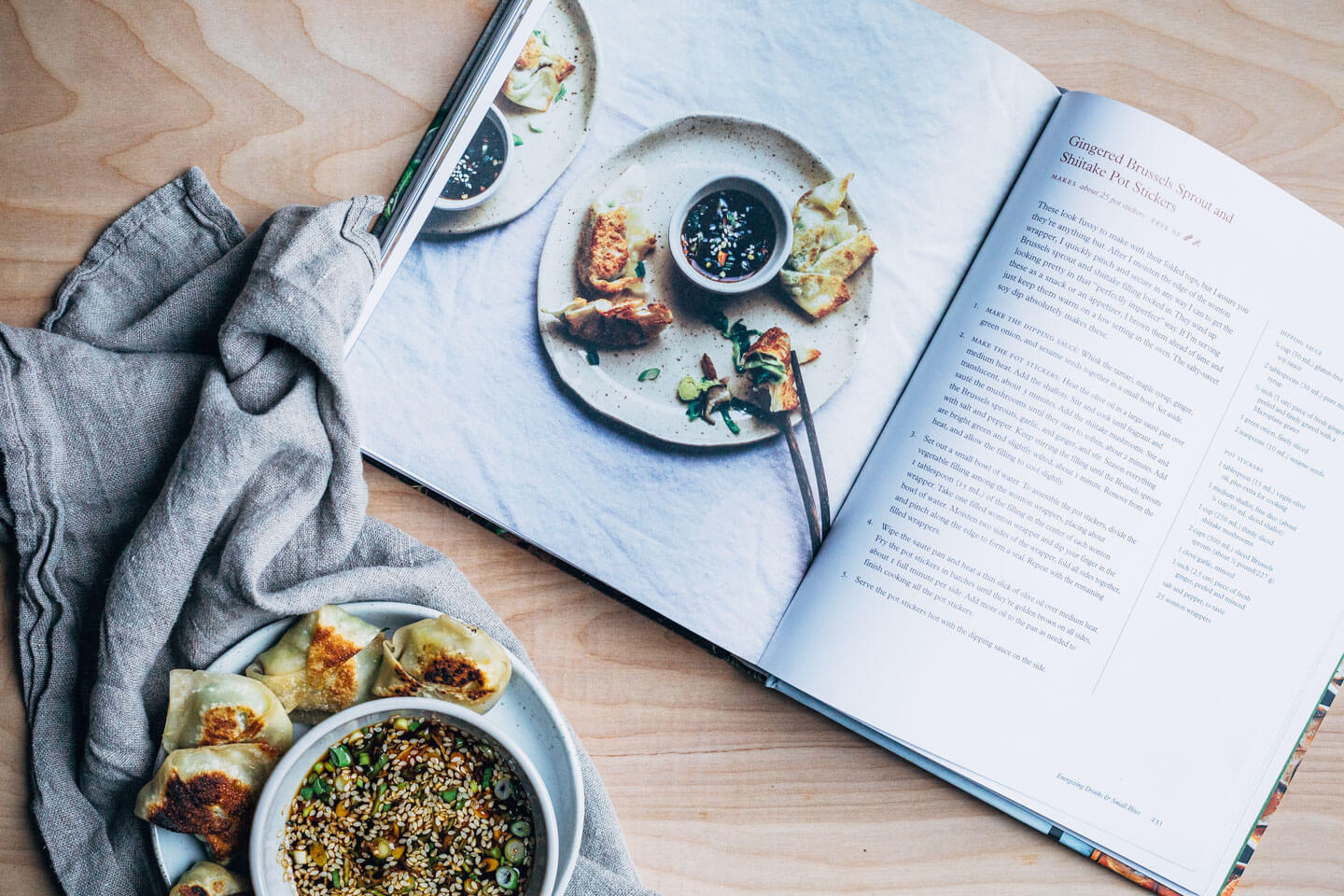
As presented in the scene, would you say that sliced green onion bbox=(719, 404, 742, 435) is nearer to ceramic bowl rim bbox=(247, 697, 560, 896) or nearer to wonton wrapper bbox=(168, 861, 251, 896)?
ceramic bowl rim bbox=(247, 697, 560, 896)

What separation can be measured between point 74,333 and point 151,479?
0.13 m

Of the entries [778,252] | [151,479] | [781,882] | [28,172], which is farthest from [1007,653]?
[28,172]

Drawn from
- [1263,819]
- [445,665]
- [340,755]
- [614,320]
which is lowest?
[340,755]

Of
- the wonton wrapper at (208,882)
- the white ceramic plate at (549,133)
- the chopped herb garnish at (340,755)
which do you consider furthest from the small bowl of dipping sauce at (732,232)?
the wonton wrapper at (208,882)

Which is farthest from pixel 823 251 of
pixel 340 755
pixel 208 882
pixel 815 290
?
pixel 208 882

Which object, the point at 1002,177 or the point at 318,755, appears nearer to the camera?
the point at 318,755

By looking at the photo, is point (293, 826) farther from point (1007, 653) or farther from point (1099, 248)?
point (1099, 248)

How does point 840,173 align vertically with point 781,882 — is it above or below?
above

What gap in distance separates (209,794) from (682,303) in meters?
0.49

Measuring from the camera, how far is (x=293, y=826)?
637 mm

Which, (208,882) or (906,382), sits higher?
(906,382)

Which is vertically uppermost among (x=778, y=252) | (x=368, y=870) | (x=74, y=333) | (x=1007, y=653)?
(x=778, y=252)

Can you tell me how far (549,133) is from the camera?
716 mm

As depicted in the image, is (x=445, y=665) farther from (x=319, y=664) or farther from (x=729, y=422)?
(x=729, y=422)
